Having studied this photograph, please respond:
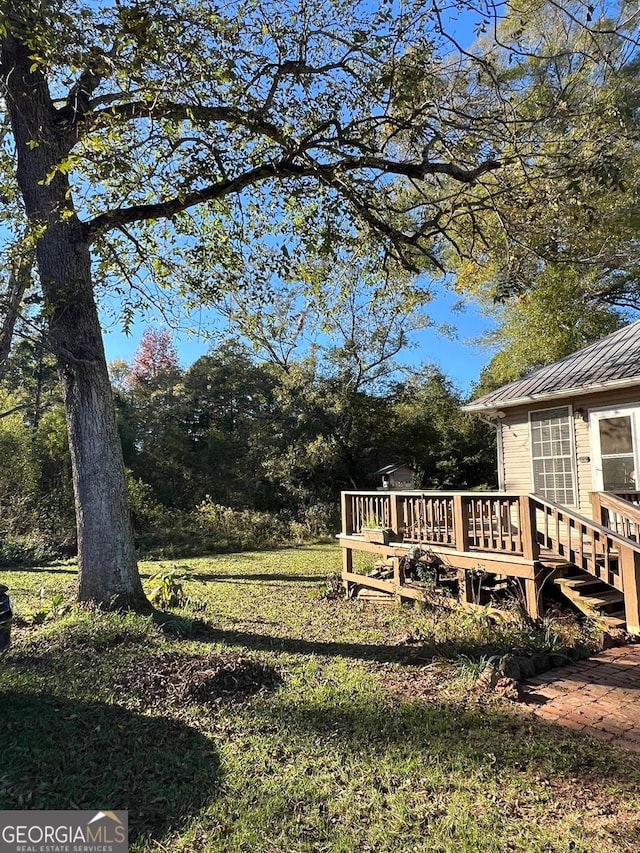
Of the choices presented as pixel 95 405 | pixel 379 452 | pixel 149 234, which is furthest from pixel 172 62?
pixel 379 452

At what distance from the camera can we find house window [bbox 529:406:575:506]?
348 inches

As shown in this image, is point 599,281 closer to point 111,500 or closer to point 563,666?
point 563,666

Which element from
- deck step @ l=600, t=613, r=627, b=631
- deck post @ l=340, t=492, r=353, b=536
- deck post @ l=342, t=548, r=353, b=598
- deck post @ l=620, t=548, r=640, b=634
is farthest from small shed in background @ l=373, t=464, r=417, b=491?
deck post @ l=620, t=548, r=640, b=634

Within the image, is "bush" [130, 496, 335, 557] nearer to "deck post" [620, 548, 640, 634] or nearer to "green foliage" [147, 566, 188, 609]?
"green foliage" [147, 566, 188, 609]

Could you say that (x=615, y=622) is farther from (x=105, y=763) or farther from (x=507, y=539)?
(x=105, y=763)

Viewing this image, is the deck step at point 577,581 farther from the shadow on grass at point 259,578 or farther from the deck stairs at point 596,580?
the shadow on grass at point 259,578

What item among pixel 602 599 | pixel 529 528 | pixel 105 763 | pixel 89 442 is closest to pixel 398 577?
pixel 529 528

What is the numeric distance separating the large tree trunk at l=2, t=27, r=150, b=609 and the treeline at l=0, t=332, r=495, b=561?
36.1 ft

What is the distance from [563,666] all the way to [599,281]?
1354 cm

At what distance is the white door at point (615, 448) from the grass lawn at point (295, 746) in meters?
3.92

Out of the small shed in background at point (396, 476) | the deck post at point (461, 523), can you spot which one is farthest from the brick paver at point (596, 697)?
the small shed in background at point (396, 476)

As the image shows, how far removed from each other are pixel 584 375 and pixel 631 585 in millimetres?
4293

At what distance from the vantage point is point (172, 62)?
4746 mm

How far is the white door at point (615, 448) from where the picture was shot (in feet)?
25.8
